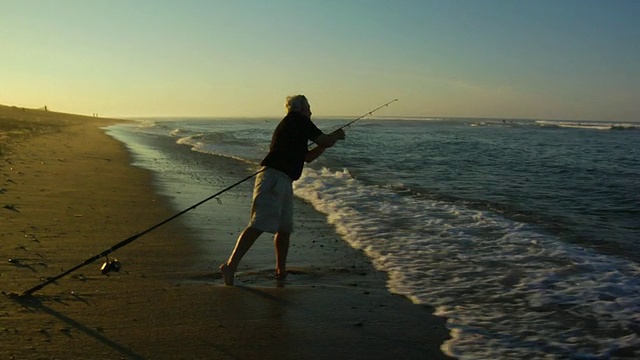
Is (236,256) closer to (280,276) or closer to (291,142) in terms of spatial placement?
(280,276)

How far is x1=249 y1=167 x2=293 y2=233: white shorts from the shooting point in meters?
4.86

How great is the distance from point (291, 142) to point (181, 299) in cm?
→ 156

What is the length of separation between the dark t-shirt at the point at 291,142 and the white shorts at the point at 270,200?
0.07 meters

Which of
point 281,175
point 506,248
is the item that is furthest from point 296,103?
A: point 506,248

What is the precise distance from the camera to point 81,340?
11.2ft

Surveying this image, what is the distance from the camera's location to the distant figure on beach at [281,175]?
16.0 ft

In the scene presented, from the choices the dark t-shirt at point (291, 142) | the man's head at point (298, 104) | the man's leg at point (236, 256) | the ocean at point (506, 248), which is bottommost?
the ocean at point (506, 248)

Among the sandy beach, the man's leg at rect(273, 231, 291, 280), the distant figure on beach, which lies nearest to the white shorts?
the distant figure on beach

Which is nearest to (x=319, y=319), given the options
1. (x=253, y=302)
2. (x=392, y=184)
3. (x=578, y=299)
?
(x=253, y=302)

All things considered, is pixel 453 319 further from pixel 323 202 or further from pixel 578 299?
pixel 323 202

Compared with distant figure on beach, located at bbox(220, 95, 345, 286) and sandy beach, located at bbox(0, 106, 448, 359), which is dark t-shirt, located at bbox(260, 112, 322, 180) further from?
sandy beach, located at bbox(0, 106, 448, 359)

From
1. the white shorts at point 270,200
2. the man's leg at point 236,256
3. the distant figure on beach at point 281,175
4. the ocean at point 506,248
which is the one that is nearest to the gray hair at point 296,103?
the distant figure on beach at point 281,175

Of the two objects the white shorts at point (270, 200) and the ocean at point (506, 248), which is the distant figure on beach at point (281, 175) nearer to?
the white shorts at point (270, 200)

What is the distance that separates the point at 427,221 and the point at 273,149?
3773mm
